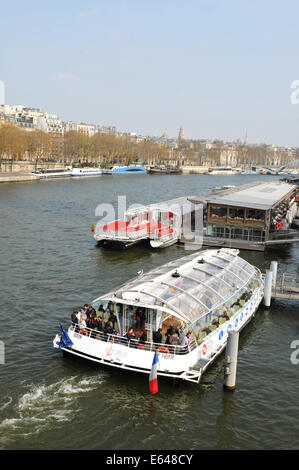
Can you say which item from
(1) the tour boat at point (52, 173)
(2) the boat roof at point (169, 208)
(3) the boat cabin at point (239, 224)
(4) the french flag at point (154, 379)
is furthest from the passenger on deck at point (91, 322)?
(1) the tour boat at point (52, 173)

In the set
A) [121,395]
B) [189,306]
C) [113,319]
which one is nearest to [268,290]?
[189,306]

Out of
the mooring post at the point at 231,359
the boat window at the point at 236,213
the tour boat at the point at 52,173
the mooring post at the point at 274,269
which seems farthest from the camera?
the tour boat at the point at 52,173

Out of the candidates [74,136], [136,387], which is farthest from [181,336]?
[74,136]

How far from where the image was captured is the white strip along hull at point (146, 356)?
15375 millimetres

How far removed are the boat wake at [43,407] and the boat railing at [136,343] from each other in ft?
4.57

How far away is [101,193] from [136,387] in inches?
2834

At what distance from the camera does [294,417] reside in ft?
48.6

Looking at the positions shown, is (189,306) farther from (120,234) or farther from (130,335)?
(120,234)

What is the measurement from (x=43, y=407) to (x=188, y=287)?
275 inches

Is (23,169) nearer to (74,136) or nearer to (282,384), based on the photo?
(74,136)

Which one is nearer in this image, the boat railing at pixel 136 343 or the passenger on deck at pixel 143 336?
the boat railing at pixel 136 343

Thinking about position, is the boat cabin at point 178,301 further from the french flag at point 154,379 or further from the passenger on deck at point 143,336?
the french flag at point 154,379

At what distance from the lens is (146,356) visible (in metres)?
15.5

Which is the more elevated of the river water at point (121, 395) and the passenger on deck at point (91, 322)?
the passenger on deck at point (91, 322)
